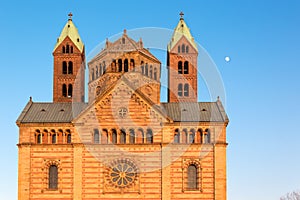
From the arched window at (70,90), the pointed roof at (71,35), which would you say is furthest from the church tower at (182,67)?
the arched window at (70,90)

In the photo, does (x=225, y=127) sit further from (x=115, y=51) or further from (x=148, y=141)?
(x=115, y=51)

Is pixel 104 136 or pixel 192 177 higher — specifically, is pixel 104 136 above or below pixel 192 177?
above

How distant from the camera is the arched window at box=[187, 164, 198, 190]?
65.1 m

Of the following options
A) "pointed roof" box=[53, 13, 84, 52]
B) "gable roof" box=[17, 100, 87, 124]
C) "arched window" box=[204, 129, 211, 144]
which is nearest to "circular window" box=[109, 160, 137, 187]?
"gable roof" box=[17, 100, 87, 124]

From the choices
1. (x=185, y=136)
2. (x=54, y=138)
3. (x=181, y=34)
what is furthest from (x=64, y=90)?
(x=185, y=136)

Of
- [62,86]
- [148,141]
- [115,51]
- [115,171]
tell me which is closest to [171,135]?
[148,141]

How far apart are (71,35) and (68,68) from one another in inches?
164

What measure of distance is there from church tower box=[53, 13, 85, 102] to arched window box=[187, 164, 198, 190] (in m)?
20.4

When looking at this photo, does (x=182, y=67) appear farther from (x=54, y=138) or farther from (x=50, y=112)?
(x=54, y=138)

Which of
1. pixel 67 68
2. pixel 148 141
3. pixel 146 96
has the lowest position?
pixel 148 141

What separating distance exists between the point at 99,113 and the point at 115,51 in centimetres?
940

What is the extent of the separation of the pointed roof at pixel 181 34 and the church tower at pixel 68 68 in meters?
11.4

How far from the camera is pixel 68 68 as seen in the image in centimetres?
8138

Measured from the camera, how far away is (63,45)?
8156 centimetres
